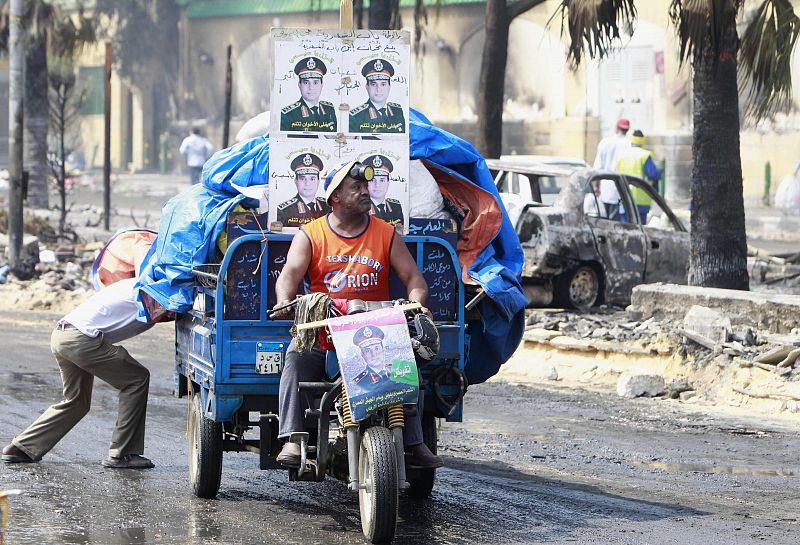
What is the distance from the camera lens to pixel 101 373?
8.39 metres

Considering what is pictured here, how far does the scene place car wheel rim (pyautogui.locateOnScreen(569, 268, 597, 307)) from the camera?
15.8 m

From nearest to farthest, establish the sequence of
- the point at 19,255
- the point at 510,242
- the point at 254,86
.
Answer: the point at 510,242
the point at 19,255
the point at 254,86

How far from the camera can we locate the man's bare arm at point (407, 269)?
23.0 ft

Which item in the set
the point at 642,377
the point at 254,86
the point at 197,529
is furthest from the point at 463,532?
the point at 254,86

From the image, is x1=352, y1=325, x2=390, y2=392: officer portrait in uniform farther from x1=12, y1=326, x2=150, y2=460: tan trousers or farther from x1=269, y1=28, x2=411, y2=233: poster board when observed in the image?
x1=12, y1=326, x2=150, y2=460: tan trousers

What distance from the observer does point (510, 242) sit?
812cm

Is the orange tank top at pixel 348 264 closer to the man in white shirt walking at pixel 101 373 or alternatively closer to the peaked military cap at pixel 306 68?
the peaked military cap at pixel 306 68

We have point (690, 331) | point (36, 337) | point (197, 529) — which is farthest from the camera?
point (36, 337)

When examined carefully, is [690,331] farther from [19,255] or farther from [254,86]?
[254,86]

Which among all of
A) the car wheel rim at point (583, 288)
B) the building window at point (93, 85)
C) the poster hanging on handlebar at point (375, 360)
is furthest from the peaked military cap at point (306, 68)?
the building window at point (93, 85)

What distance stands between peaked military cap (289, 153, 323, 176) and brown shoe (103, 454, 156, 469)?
208 cm

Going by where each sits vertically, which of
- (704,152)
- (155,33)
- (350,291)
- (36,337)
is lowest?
(36,337)

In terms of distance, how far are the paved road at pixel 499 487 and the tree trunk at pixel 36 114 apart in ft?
64.6

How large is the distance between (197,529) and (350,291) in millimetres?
1336
